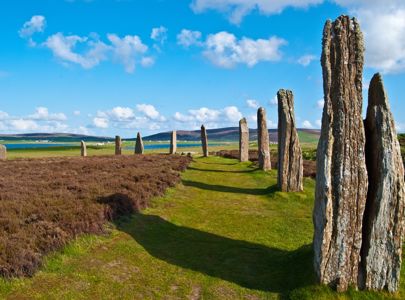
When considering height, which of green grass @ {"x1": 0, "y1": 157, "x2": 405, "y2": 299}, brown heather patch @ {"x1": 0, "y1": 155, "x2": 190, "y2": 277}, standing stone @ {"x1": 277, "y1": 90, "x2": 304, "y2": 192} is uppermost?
standing stone @ {"x1": 277, "y1": 90, "x2": 304, "y2": 192}

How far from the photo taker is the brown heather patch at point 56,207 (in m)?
11.0

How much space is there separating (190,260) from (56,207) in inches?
238

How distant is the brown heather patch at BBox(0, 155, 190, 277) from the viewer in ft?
36.0

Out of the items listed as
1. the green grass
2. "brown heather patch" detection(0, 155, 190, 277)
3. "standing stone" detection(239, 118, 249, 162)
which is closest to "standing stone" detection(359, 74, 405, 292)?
the green grass

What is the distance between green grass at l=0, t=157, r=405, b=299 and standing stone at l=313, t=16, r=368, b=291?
75 centimetres

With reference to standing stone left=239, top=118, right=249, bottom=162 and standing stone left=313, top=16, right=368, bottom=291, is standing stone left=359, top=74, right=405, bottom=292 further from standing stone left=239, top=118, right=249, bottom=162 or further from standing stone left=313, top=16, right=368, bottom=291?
standing stone left=239, top=118, right=249, bottom=162

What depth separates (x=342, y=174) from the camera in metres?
10.1

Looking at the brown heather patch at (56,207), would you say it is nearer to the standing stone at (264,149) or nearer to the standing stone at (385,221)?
the standing stone at (385,221)

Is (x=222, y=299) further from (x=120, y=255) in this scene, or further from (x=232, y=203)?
(x=232, y=203)

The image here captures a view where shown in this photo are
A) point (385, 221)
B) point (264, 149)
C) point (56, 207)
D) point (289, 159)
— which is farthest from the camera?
point (264, 149)

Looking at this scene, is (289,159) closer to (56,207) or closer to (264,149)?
(264,149)

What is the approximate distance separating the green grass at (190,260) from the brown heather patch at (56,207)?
19.4 inches

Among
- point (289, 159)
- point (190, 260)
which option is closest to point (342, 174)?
point (190, 260)

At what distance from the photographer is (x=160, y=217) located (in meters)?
16.8
